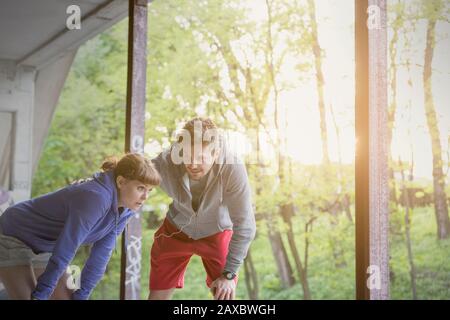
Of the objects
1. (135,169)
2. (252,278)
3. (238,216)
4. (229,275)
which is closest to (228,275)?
(229,275)

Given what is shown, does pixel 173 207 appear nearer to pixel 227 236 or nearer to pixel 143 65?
pixel 227 236

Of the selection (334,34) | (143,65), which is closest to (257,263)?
(334,34)

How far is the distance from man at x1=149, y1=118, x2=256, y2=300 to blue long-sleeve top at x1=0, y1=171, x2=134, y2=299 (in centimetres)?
35

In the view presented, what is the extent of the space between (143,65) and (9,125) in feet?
11.8

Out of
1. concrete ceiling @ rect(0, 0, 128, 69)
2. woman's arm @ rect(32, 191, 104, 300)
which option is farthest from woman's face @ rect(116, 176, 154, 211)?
concrete ceiling @ rect(0, 0, 128, 69)

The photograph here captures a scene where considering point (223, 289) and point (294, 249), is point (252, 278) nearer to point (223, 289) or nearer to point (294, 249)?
point (294, 249)

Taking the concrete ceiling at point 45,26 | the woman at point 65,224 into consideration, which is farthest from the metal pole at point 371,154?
the concrete ceiling at point 45,26

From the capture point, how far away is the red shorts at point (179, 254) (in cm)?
333

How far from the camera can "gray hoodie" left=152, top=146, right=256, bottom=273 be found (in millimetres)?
3156

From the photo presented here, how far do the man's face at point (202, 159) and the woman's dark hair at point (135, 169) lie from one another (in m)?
0.21

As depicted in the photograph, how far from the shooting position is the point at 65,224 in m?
2.84

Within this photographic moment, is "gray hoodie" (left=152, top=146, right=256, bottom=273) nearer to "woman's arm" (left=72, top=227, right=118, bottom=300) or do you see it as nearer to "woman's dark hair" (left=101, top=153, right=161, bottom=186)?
"woman's dark hair" (left=101, top=153, right=161, bottom=186)

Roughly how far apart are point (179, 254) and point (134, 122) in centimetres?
90

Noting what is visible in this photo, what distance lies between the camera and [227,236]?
11.0ft
